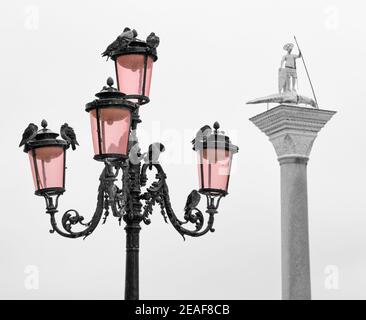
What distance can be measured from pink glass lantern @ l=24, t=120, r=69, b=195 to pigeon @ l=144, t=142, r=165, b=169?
681 millimetres

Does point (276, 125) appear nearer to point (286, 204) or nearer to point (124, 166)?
point (286, 204)

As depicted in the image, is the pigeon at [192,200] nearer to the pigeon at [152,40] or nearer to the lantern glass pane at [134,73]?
Answer: the lantern glass pane at [134,73]

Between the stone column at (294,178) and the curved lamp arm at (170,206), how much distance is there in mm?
12948

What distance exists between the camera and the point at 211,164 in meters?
9.25

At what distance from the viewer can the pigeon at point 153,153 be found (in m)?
9.09

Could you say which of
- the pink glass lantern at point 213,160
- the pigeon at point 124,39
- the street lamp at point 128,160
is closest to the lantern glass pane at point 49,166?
the street lamp at point 128,160

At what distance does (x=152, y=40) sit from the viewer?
9.37 m

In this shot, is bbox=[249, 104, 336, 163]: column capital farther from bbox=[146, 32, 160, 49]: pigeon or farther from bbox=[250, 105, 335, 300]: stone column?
bbox=[146, 32, 160, 49]: pigeon

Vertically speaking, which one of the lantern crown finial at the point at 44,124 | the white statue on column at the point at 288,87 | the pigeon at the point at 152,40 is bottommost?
the lantern crown finial at the point at 44,124
